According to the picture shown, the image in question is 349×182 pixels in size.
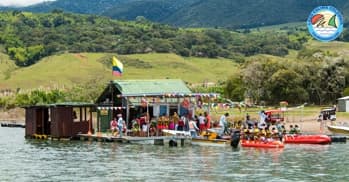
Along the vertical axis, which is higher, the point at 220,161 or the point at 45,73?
the point at 45,73

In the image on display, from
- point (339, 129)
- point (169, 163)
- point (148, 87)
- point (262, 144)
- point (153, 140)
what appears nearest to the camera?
point (169, 163)

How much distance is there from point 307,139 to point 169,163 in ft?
49.3

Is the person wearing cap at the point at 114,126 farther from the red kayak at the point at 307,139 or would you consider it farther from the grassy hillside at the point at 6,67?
the grassy hillside at the point at 6,67

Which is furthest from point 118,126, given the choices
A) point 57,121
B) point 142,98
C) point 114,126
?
point 57,121

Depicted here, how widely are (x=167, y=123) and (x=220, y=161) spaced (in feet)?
45.3

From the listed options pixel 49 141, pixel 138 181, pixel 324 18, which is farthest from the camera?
pixel 49 141

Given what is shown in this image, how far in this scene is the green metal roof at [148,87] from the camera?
6131 cm

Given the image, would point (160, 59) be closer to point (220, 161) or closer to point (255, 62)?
point (255, 62)

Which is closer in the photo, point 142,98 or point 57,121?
point 142,98

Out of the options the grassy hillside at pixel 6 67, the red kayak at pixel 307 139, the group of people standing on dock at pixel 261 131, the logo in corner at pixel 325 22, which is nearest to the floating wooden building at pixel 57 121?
the group of people standing on dock at pixel 261 131

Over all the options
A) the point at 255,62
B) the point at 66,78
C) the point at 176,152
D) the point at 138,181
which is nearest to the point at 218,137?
the point at 176,152

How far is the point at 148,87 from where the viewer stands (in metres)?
62.6

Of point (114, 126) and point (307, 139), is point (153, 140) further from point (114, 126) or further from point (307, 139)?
point (307, 139)

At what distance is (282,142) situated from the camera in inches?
2178
